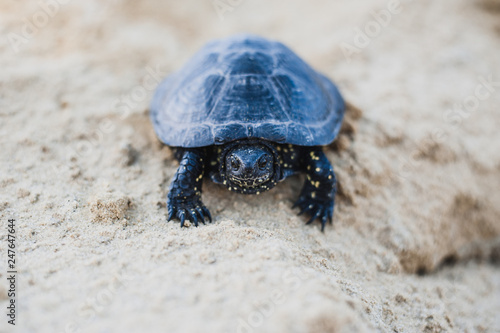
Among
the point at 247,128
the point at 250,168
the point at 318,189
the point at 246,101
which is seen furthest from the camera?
the point at 318,189

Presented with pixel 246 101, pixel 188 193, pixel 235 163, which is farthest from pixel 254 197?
pixel 246 101

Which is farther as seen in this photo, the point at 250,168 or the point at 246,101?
the point at 246,101

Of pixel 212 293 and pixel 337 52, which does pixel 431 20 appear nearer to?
pixel 337 52

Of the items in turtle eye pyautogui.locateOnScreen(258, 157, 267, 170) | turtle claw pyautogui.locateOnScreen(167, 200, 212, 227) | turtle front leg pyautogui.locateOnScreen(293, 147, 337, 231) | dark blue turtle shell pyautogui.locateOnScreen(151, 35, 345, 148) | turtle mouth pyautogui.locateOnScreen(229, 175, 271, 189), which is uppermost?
dark blue turtle shell pyautogui.locateOnScreen(151, 35, 345, 148)

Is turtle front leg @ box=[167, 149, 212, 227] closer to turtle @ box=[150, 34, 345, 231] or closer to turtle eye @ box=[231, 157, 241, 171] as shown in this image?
turtle @ box=[150, 34, 345, 231]

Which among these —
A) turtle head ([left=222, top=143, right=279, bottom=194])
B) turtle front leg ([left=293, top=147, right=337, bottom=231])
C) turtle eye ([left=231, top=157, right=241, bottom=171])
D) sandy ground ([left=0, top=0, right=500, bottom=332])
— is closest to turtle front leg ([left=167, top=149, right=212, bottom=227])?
sandy ground ([left=0, top=0, right=500, bottom=332])

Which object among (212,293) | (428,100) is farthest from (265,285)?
(428,100)

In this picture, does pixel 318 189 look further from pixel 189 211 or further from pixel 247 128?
pixel 189 211
